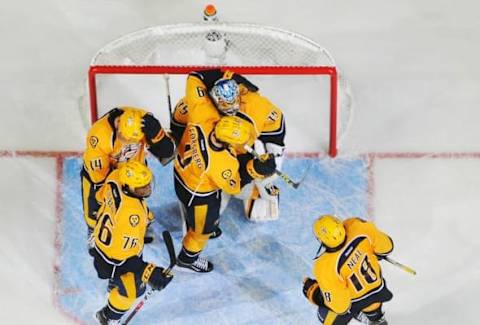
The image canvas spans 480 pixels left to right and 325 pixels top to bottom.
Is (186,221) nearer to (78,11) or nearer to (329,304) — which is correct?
(329,304)

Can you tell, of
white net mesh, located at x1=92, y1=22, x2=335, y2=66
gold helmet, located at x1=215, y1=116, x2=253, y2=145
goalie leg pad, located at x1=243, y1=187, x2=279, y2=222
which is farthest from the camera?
white net mesh, located at x1=92, y1=22, x2=335, y2=66

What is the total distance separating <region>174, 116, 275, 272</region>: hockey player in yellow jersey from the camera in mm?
5354

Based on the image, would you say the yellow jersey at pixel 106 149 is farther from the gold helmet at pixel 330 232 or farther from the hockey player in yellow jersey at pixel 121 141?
the gold helmet at pixel 330 232

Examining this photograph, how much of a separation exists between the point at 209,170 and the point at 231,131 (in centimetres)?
23

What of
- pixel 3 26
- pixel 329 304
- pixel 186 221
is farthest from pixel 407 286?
pixel 3 26

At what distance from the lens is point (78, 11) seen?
662 cm

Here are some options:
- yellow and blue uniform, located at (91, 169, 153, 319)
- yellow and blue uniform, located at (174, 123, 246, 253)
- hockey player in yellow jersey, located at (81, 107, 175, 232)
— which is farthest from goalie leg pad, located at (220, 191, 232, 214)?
yellow and blue uniform, located at (91, 169, 153, 319)

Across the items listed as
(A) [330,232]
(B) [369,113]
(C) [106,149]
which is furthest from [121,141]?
(B) [369,113]

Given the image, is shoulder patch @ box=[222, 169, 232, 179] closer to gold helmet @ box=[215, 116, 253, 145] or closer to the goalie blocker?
gold helmet @ box=[215, 116, 253, 145]

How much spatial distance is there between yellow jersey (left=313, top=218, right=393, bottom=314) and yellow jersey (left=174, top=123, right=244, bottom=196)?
562 mm

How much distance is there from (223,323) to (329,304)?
73cm

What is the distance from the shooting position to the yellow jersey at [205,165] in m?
5.39

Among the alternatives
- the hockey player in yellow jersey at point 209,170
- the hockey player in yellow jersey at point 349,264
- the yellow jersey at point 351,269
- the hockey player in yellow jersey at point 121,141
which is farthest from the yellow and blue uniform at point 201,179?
the yellow jersey at point 351,269

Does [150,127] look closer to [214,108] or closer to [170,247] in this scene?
[214,108]
